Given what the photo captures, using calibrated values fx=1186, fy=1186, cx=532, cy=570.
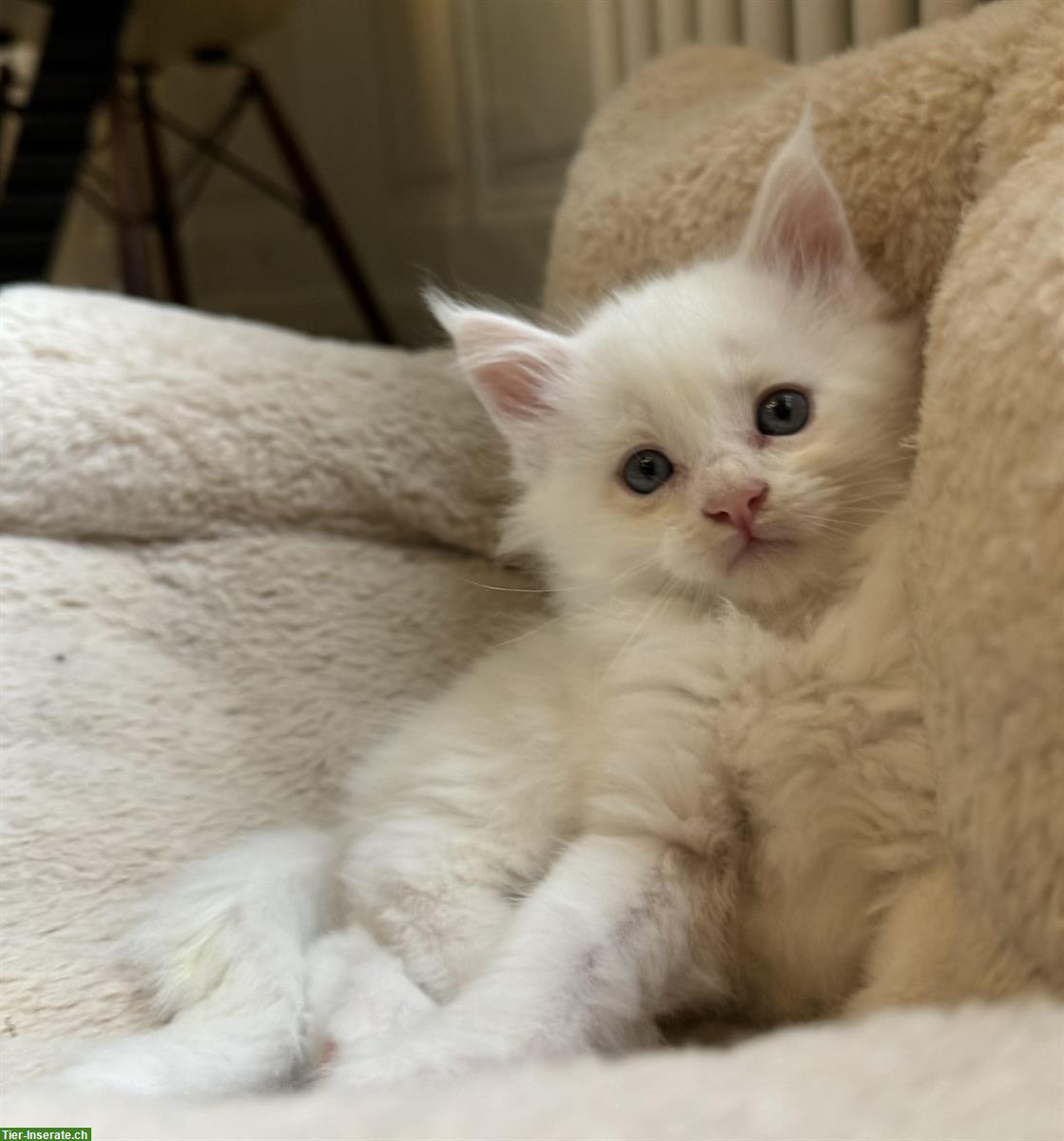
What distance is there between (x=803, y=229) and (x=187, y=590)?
0.74 metres

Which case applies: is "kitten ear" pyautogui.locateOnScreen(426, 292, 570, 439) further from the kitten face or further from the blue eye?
the blue eye

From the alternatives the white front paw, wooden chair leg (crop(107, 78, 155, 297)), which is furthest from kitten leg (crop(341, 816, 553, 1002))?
wooden chair leg (crop(107, 78, 155, 297))

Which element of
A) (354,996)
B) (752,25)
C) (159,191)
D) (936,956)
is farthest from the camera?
(159,191)

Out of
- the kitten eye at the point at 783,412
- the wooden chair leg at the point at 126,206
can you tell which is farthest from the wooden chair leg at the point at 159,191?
the kitten eye at the point at 783,412

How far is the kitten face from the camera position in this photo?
0.92m

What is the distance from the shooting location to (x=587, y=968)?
2.62ft

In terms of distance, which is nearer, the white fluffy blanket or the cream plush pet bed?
the cream plush pet bed

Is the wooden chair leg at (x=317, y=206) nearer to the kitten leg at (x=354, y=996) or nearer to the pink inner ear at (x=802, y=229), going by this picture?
the pink inner ear at (x=802, y=229)

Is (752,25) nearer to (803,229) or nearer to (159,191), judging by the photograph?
(803,229)

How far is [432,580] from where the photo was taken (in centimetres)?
137

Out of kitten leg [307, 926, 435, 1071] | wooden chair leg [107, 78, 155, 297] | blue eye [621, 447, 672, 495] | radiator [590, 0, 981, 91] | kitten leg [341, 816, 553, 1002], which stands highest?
radiator [590, 0, 981, 91]

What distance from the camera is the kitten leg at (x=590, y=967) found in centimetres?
75

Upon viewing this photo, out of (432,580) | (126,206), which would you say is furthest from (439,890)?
(126,206)

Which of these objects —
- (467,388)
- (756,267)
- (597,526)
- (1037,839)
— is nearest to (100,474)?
(467,388)
